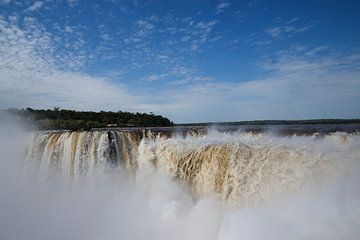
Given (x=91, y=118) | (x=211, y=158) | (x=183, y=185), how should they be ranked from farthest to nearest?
(x=91, y=118) < (x=183, y=185) < (x=211, y=158)

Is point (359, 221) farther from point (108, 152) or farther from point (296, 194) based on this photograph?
point (108, 152)

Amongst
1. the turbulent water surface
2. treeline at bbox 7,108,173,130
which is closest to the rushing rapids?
the turbulent water surface

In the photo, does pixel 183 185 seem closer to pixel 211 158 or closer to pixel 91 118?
pixel 211 158

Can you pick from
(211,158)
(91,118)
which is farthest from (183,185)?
(91,118)

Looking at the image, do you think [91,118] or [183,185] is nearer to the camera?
[183,185]

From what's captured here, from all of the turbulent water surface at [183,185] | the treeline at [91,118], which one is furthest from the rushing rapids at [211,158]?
the treeline at [91,118]

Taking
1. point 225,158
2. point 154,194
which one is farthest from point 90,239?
point 225,158

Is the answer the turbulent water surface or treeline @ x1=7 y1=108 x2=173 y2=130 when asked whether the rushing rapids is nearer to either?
the turbulent water surface
